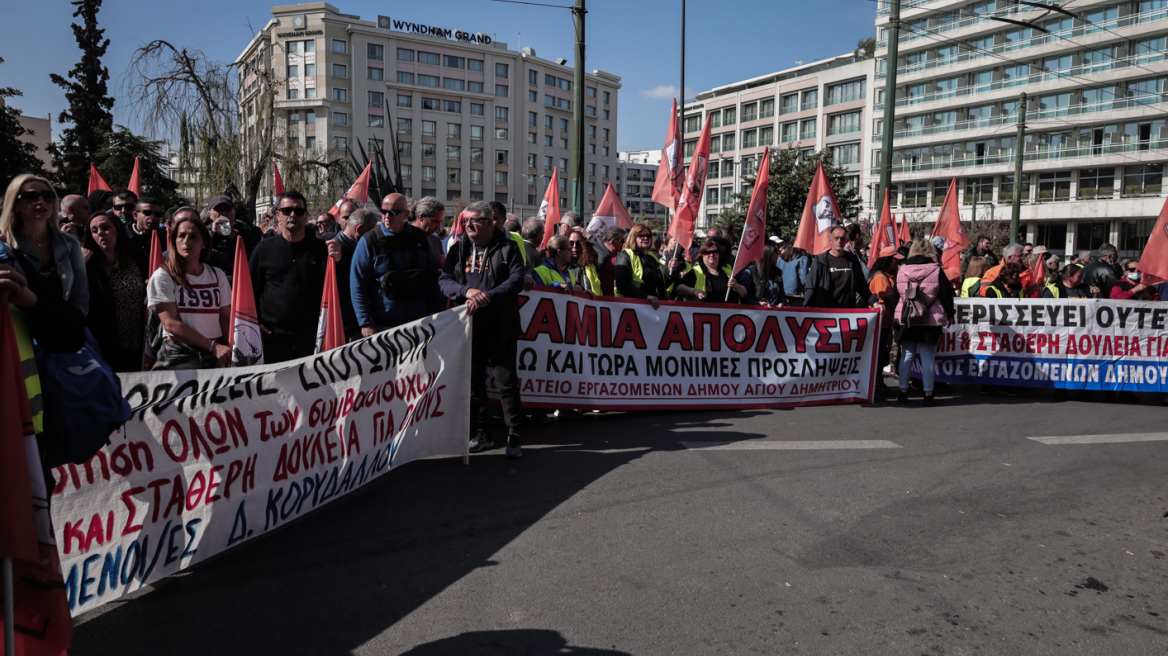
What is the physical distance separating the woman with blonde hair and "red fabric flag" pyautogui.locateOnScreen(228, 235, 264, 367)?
1.68 metres

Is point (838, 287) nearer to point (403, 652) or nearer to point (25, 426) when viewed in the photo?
point (403, 652)

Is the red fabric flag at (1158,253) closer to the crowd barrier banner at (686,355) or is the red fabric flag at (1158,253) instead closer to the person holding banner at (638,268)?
the crowd barrier banner at (686,355)

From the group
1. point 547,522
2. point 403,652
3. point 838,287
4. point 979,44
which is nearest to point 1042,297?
point 838,287

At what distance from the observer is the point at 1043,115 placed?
58.5 m

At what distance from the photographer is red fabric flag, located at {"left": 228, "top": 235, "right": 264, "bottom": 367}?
4.77 metres

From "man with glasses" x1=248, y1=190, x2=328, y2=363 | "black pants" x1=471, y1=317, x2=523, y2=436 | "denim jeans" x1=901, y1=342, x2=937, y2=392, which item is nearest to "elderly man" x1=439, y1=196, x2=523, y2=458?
"black pants" x1=471, y1=317, x2=523, y2=436

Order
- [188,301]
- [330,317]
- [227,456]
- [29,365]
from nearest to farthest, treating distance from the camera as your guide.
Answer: [29,365] < [227,456] < [188,301] < [330,317]

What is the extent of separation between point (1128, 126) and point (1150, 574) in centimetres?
6226

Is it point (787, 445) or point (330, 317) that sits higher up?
point (330, 317)

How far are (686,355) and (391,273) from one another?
130 inches

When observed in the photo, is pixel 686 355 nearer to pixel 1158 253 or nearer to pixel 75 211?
pixel 75 211

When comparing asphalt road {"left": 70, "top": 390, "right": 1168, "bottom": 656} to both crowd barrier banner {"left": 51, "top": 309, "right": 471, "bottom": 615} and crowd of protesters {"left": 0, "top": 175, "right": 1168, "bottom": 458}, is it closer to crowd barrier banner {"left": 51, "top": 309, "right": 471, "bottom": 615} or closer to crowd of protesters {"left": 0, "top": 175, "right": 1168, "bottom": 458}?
crowd barrier banner {"left": 51, "top": 309, "right": 471, "bottom": 615}

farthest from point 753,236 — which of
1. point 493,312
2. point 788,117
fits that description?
point 788,117

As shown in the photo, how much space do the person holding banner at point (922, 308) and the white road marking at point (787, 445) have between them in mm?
2321
